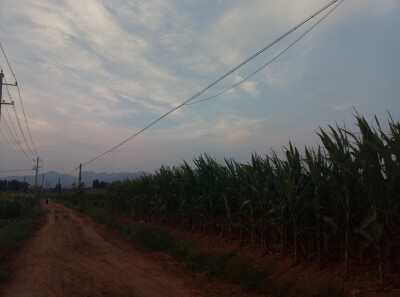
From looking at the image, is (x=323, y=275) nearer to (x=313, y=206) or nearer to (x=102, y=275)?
(x=313, y=206)

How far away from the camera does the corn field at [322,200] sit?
16.6ft

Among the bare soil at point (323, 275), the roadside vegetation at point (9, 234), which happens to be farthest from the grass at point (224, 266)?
the roadside vegetation at point (9, 234)

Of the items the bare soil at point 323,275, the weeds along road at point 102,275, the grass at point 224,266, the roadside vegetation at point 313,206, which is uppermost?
the roadside vegetation at point 313,206

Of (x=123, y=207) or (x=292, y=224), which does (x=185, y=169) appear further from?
(x=123, y=207)

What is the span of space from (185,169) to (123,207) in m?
13.5

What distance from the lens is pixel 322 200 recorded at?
6.36m

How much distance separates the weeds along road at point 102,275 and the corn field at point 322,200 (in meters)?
1.84

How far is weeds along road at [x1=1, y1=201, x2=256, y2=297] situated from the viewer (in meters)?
6.45

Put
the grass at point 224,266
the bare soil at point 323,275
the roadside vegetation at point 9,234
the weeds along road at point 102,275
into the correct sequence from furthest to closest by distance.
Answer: the roadside vegetation at point 9,234
the weeds along road at point 102,275
the grass at point 224,266
the bare soil at point 323,275

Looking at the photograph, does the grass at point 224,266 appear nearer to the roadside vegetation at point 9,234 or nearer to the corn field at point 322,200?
the corn field at point 322,200

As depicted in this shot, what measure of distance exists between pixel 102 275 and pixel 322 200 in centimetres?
508

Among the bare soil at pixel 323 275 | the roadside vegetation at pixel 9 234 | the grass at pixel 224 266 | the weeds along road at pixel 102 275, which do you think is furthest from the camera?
the roadside vegetation at pixel 9 234

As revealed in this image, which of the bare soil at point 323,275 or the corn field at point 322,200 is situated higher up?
the corn field at point 322,200

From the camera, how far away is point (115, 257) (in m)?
10.2
